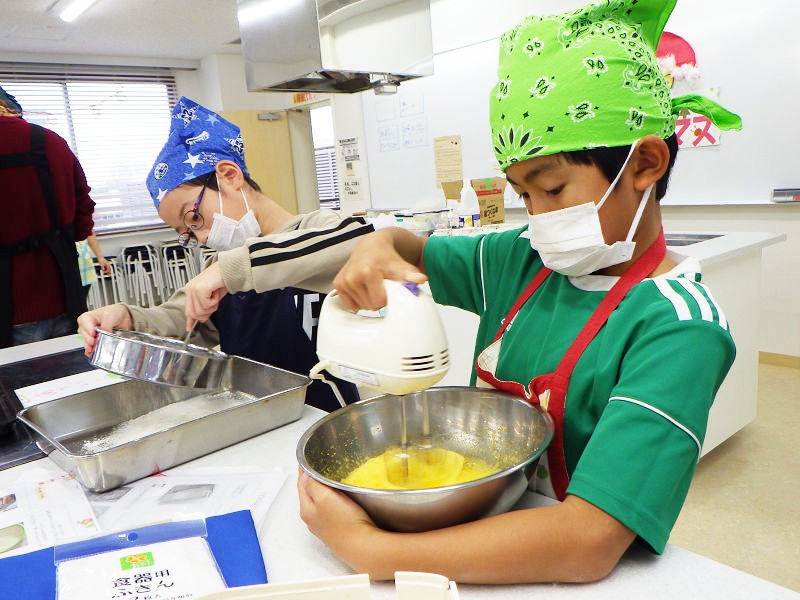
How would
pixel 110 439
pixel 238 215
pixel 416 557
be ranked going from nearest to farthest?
pixel 416 557 < pixel 110 439 < pixel 238 215

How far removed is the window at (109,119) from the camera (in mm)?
6324

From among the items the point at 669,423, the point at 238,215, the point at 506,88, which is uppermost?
the point at 506,88

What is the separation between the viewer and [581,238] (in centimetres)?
85

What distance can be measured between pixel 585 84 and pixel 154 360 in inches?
34.4

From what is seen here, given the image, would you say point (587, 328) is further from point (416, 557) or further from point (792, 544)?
point (792, 544)

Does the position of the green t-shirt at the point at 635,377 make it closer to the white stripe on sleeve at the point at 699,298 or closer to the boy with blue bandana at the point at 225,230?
the white stripe on sleeve at the point at 699,298

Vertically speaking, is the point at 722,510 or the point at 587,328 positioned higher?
the point at 587,328

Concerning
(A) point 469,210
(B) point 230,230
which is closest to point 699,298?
(B) point 230,230

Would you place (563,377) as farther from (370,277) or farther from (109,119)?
(109,119)

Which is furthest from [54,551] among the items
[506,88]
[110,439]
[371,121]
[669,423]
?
[371,121]

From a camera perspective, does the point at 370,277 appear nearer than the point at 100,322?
Yes

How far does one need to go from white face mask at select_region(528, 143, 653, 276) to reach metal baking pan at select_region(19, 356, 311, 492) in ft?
Result: 1.71

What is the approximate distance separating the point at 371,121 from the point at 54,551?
5294mm

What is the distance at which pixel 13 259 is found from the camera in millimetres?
2320
